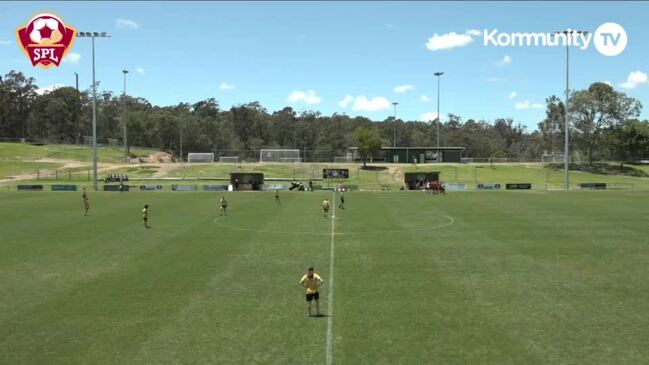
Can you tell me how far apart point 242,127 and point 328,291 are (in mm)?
178722

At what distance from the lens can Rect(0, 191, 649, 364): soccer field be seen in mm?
15328

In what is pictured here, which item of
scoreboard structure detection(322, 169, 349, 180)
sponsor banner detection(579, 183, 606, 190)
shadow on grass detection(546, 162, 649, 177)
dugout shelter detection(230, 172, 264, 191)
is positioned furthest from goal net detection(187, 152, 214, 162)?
sponsor banner detection(579, 183, 606, 190)

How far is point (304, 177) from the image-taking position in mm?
103188

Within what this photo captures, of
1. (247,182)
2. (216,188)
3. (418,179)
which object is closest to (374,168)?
(418,179)

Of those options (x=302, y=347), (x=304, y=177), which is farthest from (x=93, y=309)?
(x=304, y=177)

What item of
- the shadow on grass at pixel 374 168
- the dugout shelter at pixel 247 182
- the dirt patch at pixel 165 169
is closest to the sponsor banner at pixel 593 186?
the shadow on grass at pixel 374 168

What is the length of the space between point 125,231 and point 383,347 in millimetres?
25542

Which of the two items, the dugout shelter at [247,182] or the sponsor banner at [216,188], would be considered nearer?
the dugout shelter at [247,182]

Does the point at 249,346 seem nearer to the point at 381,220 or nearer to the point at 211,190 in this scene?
the point at 381,220

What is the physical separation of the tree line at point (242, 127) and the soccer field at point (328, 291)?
294 ft

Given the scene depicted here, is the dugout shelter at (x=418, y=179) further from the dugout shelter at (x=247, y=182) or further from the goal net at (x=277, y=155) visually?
the goal net at (x=277, y=155)

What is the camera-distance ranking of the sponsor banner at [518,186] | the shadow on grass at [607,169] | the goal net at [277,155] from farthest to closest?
the goal net at [277,155] < the shadow on grass at [607,169] < the sponsor banner at [518,186]

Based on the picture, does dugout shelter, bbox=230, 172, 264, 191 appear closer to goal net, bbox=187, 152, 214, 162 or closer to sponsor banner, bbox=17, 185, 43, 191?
sponsor banner, bbox=17, 185, 43, 191

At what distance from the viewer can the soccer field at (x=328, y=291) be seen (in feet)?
50.3
